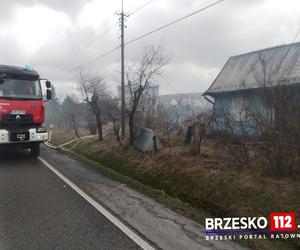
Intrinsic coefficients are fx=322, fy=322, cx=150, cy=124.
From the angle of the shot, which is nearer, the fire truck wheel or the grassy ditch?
the grassy ditch

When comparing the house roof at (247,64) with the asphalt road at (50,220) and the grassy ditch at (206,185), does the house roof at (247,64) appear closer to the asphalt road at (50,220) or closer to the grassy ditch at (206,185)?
the grassy ditch at (206,185)

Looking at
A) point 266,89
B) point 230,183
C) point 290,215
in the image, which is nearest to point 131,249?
point 290,215

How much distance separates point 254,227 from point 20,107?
8.99 meters

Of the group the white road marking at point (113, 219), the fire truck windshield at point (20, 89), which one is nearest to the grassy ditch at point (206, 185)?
the white road marking at point (113, 219)

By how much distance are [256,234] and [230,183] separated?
2.09m

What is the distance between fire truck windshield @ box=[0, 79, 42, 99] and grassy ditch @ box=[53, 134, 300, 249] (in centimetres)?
379

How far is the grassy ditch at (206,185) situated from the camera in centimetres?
574

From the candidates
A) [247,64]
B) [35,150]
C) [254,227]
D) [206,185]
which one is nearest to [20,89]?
[35,150]

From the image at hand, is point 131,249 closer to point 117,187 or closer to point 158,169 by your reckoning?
point 117,187

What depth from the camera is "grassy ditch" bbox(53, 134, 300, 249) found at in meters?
5.74

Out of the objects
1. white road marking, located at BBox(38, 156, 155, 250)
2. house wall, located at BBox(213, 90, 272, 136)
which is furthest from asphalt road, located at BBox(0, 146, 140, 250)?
house wall, located at BBox(213, 90, 272, 136)

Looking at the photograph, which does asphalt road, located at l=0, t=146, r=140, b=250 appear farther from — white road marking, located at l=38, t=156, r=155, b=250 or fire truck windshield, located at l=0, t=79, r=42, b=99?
fire truck windshield, located at l=0, t=79, r=42, b=99

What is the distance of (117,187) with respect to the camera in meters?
7.86

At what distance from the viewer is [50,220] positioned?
5.26 m
